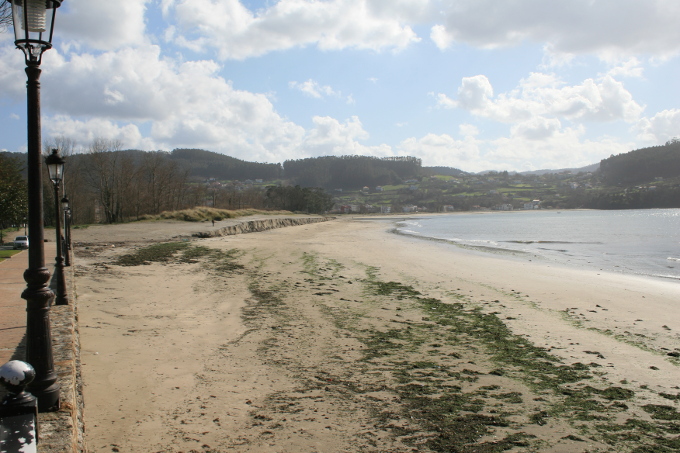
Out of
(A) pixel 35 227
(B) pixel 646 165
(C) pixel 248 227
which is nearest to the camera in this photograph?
(A) pixel 35 227

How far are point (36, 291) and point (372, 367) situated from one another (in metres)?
4.02

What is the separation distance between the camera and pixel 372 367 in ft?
20.4

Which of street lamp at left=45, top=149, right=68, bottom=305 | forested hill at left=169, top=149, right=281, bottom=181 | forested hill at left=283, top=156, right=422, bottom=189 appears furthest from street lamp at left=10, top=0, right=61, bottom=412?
forested hill at left=283, top=156, right=422, bottom=189

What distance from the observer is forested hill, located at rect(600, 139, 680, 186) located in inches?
5108

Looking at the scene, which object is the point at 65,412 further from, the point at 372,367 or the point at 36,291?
the point at 372,367

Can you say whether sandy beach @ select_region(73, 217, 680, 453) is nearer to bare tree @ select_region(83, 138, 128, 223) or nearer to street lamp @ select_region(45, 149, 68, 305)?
street lamp @ select_region(45, 149, 68, 305)

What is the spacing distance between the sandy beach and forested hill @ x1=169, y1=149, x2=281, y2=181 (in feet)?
462

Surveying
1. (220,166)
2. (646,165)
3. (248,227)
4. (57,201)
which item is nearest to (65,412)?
(57,201)

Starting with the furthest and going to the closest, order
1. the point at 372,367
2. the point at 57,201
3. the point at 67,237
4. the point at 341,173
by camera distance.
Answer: the point at 341,173
the point at 67,237
the point at 57,201
the point at 372,367

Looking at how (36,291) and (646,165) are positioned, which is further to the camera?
(646,165)

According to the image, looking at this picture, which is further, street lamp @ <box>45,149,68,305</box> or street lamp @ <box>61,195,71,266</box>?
street lamp @ <box>61,195,71,266</box>

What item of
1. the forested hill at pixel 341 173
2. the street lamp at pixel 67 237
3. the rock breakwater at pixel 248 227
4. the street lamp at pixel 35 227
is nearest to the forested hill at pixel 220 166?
the forested hill at pixel 341 173

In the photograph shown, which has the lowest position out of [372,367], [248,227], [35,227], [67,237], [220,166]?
[248,227]

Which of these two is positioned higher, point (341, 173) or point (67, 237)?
point (341, 173)
